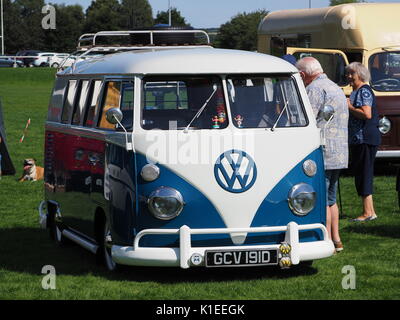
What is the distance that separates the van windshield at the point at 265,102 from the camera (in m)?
9.55

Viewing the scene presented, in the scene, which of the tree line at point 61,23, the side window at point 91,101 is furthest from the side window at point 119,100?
the tree line at point 61,23

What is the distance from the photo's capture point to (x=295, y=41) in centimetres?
2162

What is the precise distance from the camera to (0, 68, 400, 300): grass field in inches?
346

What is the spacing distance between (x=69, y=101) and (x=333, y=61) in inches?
318

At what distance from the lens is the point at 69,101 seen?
11320 mm

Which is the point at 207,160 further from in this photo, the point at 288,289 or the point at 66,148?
the point at 66,148

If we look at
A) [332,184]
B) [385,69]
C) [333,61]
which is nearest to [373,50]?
[385,69]

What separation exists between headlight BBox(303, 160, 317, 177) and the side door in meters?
8.79

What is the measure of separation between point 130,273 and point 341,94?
2.77m

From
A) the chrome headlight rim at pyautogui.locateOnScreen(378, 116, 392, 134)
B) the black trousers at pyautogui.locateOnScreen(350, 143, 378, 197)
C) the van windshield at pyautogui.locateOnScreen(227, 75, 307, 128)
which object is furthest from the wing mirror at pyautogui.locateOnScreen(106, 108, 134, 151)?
the chrome headlight rim at pyautogui.locateOnScreen(378, 116, 392, 134)

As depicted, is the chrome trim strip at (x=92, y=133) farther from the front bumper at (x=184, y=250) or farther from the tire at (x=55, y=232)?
the tire at (x=55, y=232)

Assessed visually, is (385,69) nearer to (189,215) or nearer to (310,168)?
(310,168)

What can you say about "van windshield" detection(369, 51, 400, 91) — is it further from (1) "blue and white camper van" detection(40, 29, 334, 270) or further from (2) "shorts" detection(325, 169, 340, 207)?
(1) "blue and white camper van" detection(40, 29, 334, 270)

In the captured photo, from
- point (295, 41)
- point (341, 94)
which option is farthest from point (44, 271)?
point (295, 41)
